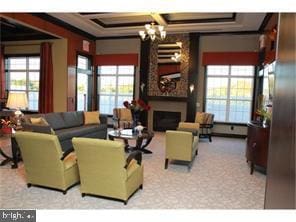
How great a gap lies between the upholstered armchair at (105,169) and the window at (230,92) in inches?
217

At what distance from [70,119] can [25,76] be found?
3.61m

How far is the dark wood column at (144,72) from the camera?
8633mm

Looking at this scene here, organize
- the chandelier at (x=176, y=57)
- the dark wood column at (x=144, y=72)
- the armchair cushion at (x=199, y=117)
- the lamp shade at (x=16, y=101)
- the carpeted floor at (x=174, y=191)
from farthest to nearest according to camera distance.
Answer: the dark wood column at (x=144, y=72) < the chandelier at (x=176, y=57) < the armchair cushion at (x=199, y=117) < the lamp shade at (x=16, y=101) < the carpeted floor at (x=174, y=191)

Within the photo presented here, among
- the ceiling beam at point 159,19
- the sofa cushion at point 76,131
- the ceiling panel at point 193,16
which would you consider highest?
the ceiling panel at point 193,16

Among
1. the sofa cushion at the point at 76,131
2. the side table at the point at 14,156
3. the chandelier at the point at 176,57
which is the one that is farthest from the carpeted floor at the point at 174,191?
the chandelier at the point at 176,57

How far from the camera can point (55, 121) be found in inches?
237

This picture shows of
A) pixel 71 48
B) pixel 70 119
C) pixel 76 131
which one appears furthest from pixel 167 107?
pixel 76 131

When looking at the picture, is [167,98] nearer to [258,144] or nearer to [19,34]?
[258,144]

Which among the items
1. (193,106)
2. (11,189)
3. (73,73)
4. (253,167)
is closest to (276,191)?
(253,167)

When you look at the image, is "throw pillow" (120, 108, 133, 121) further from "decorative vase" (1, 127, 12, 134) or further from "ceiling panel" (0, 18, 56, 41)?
"decorative vase" (1, 127, 12, 134)

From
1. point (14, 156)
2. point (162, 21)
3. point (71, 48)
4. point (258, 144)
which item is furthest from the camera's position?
point (71, 48)

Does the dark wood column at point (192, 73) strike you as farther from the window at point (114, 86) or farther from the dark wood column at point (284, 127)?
the dark wood column at point (284, 127)
